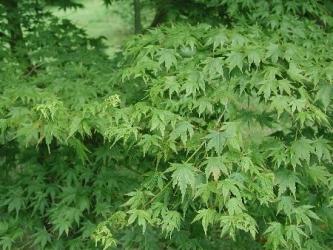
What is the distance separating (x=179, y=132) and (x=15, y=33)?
305 cm

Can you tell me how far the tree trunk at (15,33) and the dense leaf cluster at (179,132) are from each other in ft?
0.35

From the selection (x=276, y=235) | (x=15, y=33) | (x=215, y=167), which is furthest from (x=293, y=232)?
(x=15, y=33)

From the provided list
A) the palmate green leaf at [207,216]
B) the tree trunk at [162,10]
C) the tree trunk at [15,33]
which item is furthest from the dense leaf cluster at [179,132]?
the tree trunk at [162,10]

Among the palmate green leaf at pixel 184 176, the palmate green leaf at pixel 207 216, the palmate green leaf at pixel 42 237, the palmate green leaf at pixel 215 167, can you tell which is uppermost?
the palmate green leaf at pixel 215 167

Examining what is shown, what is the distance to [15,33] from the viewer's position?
5828mm

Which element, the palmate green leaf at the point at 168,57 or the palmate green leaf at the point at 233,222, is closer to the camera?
the palmate green leaf at the point at 233,222

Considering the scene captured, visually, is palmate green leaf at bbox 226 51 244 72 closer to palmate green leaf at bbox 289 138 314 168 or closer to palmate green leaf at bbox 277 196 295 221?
palmate green leaf at bbox 289 138 314 168

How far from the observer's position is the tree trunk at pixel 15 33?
18.2 ft

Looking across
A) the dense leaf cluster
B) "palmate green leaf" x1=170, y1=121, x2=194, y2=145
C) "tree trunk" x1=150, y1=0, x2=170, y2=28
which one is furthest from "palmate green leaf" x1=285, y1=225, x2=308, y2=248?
"tree trunk" x1=150, y1=0, x2=170, y2=28

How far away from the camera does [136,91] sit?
4598mm

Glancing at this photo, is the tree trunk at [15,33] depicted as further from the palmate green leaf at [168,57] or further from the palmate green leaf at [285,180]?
the palmate green leaf at [285,180]

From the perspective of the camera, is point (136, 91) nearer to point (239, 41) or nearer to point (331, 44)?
point (239, 41)

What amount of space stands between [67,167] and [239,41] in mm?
2125

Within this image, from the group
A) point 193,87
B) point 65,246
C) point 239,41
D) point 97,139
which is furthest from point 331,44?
point 65,246
